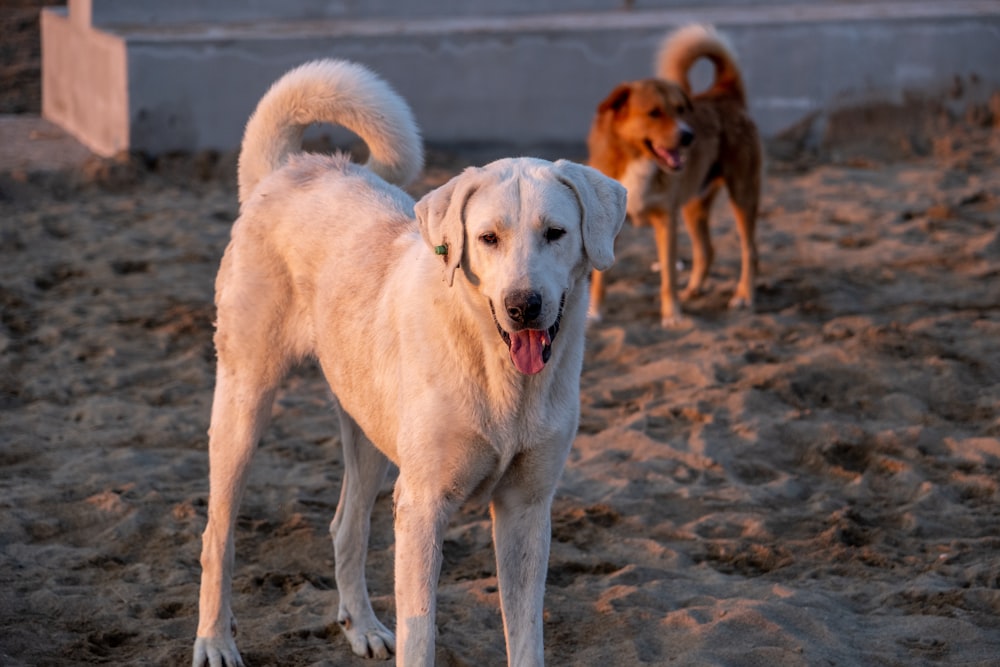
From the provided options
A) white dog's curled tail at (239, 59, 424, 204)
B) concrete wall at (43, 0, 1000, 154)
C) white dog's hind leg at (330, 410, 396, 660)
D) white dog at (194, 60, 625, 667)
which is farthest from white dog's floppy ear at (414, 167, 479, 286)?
concrete wall at (43, 0, 1000, 154)

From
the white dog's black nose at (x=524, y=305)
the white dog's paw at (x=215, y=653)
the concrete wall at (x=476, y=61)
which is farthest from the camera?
the concrete wall at (x=476, y=61)

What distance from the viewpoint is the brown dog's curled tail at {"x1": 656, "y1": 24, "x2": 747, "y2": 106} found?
8109 mm

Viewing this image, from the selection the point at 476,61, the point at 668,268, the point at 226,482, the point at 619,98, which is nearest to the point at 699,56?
the point at 619,98

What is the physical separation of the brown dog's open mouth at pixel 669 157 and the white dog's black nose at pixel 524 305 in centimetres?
453

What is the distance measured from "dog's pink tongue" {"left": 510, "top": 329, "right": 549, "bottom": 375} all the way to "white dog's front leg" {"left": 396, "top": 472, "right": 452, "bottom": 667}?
0.41 m

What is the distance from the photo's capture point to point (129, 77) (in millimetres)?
9805

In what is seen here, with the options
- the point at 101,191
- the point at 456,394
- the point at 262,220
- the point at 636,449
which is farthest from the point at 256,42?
the point at 456,394

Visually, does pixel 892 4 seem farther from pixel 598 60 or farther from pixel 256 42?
pixel 256 42

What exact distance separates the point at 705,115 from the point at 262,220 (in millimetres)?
4369

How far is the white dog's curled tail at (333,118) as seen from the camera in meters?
4.16

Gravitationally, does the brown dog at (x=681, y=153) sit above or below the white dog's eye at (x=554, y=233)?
below

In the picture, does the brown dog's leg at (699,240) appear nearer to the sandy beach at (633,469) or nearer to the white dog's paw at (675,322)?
the sandy beach at (633,469)

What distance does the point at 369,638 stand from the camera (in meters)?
4.08

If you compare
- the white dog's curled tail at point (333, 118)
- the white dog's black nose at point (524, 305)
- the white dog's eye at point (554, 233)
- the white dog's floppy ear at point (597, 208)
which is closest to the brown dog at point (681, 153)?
the white dog's curled tail at point (333, 118)
